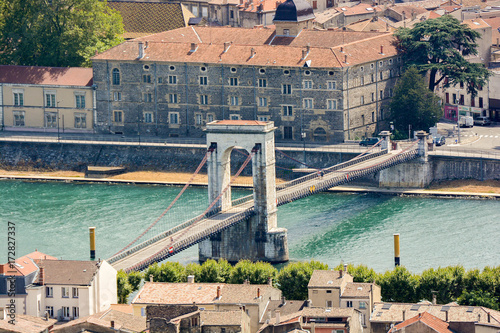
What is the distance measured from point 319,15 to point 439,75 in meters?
19.2

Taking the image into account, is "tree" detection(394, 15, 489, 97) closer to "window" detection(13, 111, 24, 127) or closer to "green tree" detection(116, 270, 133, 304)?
"window" detection(13, 111, 24, 127)

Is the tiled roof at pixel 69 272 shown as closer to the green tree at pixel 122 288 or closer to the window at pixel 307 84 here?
the green tree at pixel 122 288

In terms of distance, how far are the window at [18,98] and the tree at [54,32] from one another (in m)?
5.33

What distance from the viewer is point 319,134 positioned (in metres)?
134

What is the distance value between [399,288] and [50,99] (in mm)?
59754

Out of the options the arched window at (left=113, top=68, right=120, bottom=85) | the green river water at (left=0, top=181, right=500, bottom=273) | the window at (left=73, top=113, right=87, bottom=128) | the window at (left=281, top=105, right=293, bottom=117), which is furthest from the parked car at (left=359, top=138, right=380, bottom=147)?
the window at (left=73, top=113, right=87, bottom=128)

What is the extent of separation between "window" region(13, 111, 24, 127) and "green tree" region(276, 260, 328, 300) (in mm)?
56415

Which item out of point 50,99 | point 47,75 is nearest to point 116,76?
point 50,99

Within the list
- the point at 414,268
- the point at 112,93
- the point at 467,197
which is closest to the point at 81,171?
the point at 112,93

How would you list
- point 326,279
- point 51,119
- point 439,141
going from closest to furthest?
point 326,279 < point 439,141 < point 51,119

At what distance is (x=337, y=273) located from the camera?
87.5 meters

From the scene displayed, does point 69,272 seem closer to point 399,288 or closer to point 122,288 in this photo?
point 122,288

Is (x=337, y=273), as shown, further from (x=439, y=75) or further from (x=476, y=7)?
(x=476, y=7)

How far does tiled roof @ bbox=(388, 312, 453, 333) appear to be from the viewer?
76062 millimetres
